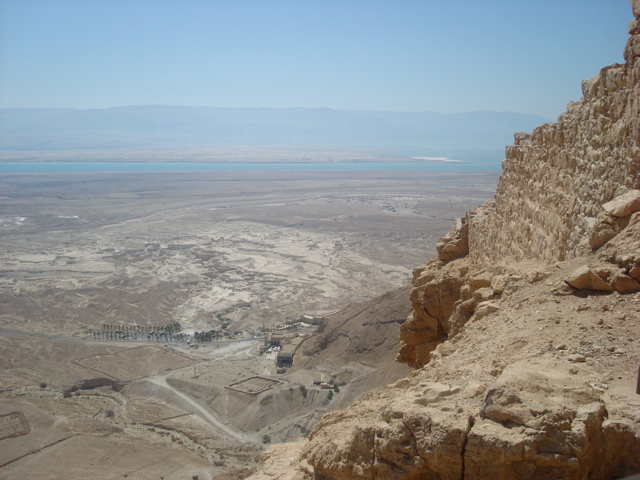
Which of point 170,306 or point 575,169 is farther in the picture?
point 170,306

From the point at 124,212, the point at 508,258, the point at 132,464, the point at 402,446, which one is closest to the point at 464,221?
the point at 508,258

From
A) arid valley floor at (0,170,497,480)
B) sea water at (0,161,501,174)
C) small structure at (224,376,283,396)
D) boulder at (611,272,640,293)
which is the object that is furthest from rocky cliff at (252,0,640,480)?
sea water at (0,161,501,174)

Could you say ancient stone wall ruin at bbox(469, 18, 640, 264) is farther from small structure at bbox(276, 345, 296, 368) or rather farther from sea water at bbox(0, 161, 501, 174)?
sea water at bbox(0, 161, 501, 174)

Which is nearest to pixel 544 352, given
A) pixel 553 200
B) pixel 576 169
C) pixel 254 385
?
pixel 576 169

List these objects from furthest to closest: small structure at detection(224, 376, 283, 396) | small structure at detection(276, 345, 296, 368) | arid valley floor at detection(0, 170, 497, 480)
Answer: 1. small structure at detection(276, 345, 296, 368)
2. small structure at detection(224, 376, 283, 396)
3. arid valley floor at detection(0, 170, 497, 480)

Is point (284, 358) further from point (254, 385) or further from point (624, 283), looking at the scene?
point (624, 283)

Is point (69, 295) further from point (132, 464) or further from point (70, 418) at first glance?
point (132, 464)
